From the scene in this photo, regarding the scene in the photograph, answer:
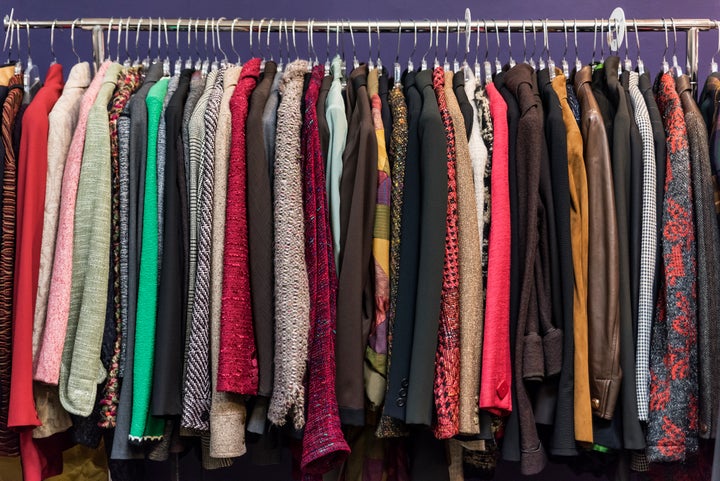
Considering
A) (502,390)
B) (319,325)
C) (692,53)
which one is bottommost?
(502,390)

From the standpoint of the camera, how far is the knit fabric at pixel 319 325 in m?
1.22

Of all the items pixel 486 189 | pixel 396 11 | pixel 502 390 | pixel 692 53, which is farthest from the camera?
pixel 396 11

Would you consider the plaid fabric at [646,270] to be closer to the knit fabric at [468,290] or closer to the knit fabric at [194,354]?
the knit fabric at [468,290]

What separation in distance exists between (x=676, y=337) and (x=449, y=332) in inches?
15.6

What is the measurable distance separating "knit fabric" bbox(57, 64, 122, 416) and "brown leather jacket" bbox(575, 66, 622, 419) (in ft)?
2.83

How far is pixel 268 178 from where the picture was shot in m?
1.32

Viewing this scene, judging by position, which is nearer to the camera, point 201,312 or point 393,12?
point 201,312

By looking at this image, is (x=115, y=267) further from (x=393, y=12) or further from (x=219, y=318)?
(x=393, y=12)

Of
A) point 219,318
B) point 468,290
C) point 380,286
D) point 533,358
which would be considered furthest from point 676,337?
point 219,318

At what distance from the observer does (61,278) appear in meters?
1.30

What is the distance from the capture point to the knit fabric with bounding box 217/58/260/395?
1.23 m

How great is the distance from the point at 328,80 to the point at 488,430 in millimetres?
738

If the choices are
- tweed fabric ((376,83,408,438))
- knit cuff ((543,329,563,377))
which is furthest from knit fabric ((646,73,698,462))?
tweed fabric ((376,83,408,438))

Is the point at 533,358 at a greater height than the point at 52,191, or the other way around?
the point at 52,191
